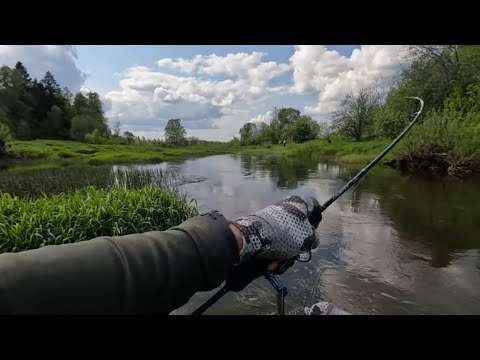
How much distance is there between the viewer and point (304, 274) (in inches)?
223

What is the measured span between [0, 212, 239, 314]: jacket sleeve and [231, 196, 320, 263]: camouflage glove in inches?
4.7

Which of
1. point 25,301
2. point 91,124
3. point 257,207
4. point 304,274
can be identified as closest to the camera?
point 25,301

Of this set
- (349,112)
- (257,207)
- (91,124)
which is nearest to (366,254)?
(257,207)

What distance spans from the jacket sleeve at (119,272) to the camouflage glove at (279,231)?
120 mm

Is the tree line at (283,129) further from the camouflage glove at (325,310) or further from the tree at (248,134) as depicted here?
the camouflage glove at (325,310)

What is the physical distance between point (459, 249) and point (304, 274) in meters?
3.97

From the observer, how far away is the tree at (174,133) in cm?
8756

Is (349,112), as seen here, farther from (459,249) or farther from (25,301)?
(25,301)

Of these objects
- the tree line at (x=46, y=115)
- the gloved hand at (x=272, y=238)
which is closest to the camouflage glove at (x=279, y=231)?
the gloved hand at (x=272, y=238)

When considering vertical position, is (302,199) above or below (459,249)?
above

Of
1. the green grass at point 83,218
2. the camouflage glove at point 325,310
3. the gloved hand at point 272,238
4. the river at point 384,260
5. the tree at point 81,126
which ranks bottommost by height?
the river at point 384,260

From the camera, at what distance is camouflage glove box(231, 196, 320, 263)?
3.57ft

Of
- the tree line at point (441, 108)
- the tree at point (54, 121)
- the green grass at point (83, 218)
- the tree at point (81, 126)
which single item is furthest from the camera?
the tree at point (81, 126)

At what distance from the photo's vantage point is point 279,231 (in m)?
1.16
